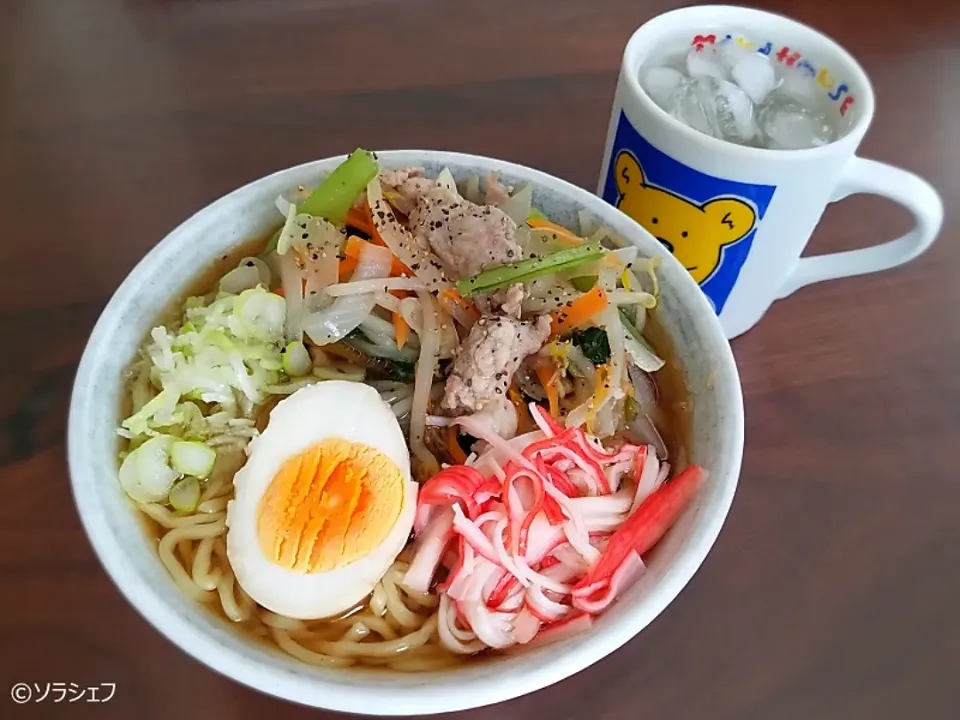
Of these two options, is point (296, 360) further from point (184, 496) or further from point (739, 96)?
point (739, 96)

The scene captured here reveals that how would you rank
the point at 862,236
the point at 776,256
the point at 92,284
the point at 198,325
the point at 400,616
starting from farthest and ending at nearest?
the point at 862,236, the point at 92,284, the point at 776,256, the point at 198,325, the point at 400,616

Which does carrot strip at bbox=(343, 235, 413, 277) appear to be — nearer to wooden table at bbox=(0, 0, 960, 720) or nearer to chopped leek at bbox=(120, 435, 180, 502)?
chopped leek at bbox=(120, 435, 180, 502)

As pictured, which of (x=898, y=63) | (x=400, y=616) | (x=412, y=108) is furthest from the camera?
(x=898, y=63)

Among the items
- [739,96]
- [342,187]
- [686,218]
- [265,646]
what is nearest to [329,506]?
[265,646]

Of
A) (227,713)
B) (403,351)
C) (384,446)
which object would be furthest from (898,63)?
(227,713)

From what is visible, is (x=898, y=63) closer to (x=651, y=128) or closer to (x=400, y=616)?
(x=651, y=128)

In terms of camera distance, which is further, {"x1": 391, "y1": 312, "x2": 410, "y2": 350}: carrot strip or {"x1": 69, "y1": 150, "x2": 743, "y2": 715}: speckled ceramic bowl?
{"x1": 391, "y1": 312, "x2": 410, "y2": 350}: carrot strip

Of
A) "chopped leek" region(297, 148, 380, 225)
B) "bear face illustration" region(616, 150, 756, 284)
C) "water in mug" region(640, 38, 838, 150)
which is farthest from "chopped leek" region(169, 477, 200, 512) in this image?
"water in mug" region(640, 38, 838, 150)
